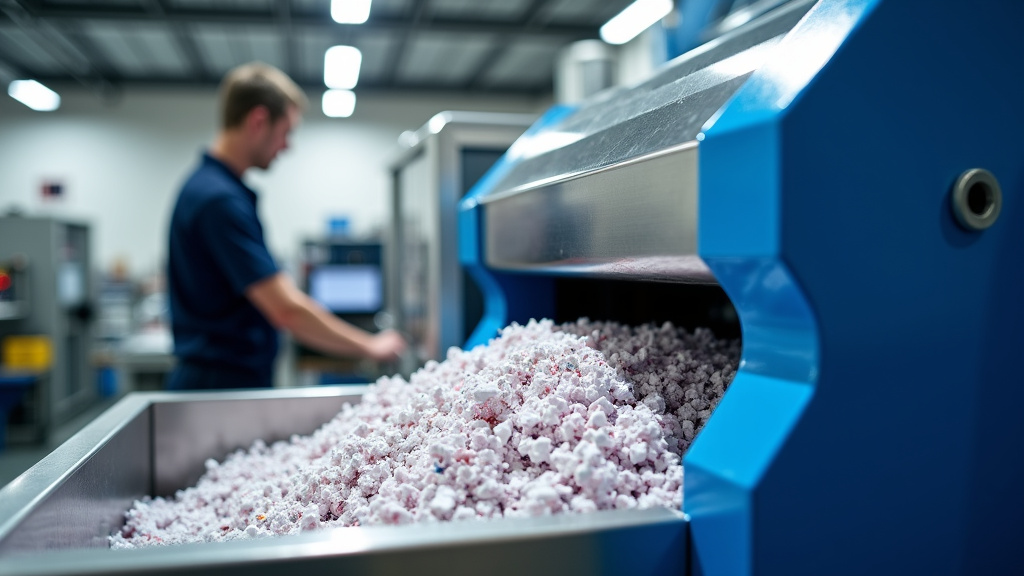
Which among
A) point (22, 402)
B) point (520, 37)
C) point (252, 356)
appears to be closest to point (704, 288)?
point (252, 356)

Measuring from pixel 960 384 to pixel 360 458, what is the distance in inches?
23.2

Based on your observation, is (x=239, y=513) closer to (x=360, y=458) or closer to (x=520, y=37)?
(x=360, y=458)

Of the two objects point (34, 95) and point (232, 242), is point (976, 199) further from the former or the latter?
point (34, 95)

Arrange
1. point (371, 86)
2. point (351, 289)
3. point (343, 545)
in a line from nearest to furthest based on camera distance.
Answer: point (343, 545)
point (351, 289)
point (371, 86)

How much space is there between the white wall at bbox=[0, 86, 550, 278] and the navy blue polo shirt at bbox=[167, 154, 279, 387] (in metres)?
6.34

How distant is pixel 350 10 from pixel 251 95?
3363mm

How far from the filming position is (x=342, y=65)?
672 centimetres

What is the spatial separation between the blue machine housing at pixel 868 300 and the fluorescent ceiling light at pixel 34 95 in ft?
28.0

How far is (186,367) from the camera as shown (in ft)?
6.72

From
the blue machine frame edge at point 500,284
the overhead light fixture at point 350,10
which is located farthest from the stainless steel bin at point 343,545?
the overhead light fixture at point 350,10

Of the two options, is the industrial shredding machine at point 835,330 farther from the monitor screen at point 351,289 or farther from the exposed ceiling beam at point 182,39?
the exposed ceiling beam at point 182,39

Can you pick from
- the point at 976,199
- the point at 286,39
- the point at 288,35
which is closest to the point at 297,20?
the point at 288,35

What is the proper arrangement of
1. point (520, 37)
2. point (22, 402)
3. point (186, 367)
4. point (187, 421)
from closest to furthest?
1. point (187, 421)
2. point (186, 367)
3. point (22, 402)
4. point (520, 37)

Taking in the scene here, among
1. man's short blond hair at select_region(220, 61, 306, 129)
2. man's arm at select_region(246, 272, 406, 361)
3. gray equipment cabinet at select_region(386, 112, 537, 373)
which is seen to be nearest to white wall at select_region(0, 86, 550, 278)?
man's short blond hair at select_region(220, 61, 306, 129)
